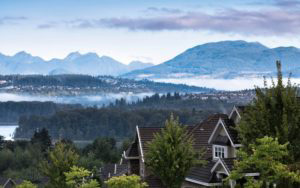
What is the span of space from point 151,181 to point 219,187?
566 cm

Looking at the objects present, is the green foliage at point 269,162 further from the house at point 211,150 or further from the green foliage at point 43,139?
the green foliage at point 43,139

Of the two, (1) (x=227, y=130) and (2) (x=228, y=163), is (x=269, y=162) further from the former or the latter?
(1) (x=227, y=130)

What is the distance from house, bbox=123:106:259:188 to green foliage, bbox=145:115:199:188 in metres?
1.87

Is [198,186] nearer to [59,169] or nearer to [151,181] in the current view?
[151,181]

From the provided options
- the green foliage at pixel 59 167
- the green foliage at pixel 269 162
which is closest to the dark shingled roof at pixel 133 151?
the green foliage at pixel 59 167

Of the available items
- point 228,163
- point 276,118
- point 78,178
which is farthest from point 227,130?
point 78,178

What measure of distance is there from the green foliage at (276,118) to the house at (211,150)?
3.09 metres

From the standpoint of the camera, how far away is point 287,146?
23312 millimetres

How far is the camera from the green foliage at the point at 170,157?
85.3ft

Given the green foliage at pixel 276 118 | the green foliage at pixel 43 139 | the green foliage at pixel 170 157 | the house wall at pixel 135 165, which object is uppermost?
the green foliage at pixel 276 118

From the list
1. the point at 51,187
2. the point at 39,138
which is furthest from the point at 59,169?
the point at 39,138

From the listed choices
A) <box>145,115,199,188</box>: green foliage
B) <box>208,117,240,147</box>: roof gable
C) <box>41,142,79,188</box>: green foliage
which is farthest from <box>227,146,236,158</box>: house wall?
<box>41,142,79,188</box>: green foliage

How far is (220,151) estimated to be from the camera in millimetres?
32469

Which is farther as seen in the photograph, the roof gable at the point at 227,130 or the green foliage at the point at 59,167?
the green foliage at the point at 59,167
